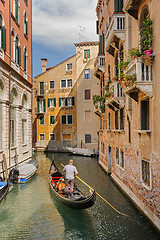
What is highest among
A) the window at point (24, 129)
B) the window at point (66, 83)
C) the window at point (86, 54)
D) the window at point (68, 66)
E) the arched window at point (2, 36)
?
the window at point (86, 54)

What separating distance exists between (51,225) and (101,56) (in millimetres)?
12127

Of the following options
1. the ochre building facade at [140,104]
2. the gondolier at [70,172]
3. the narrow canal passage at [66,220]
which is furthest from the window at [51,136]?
the gondolier at [70,172]

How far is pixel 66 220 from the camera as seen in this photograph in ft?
24.7

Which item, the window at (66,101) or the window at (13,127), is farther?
the window at (66,101)

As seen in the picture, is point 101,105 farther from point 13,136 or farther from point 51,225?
point 51,225

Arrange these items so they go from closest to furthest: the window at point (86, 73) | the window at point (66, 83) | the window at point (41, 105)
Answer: the window at point (86, 73), the window at point (66, 83), the window at point (41, 105)

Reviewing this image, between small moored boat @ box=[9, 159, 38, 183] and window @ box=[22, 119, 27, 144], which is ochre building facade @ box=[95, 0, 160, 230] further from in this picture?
window @ box=[22, 119, 27, 144]

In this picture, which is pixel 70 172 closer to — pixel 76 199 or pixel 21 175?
pixel 76 199

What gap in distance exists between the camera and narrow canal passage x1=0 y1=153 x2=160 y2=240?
6457 millimetres

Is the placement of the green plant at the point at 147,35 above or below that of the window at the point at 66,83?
below

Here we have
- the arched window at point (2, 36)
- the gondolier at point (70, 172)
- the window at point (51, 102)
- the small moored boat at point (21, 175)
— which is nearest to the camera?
the gondolier at point (70, 172)

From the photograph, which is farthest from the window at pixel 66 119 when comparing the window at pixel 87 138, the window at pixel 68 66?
the window at pixel 68 66

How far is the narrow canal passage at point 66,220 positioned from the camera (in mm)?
6457

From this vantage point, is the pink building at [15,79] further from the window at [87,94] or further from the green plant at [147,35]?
the window at [87,94]
